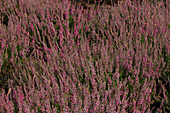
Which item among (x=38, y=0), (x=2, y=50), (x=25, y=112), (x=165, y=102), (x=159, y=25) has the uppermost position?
(x=38, y=0)

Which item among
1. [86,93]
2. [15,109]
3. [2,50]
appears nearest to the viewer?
[86,93]

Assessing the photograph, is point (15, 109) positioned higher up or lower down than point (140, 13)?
lower down

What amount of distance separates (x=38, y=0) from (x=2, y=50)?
1.18 meters

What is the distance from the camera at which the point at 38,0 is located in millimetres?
3207

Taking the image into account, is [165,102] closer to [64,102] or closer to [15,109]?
[64,102]

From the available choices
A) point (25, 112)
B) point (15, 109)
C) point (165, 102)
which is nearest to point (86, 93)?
point (25, 112)

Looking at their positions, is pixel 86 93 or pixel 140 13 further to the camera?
pixel 140 13

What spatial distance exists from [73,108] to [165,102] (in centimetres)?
96

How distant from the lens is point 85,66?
6.56 ft

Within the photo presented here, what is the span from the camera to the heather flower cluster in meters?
1.66

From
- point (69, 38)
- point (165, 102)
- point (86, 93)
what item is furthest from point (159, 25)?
point (86, 93)

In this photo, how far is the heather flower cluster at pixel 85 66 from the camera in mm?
1664

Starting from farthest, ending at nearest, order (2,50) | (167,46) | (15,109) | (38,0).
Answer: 1. (38,0)
2. (2,50)
3. (167,46)
4. (15,109)

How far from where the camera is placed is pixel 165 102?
6.48ft
